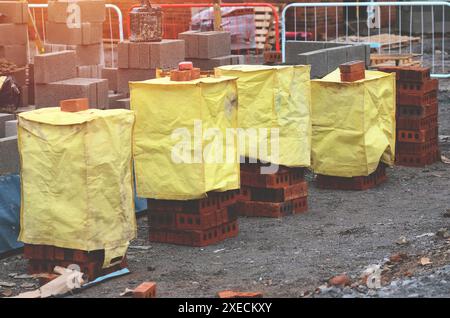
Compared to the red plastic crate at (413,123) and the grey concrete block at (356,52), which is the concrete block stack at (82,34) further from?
the red plastic crate at (413,123)

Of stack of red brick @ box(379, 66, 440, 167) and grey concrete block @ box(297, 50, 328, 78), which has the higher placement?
grey concrete block @ box(297, 50, 328, 78)

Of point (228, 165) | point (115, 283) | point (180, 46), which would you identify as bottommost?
point (115, 283)

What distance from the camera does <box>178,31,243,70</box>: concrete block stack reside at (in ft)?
42.7

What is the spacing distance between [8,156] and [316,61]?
519 cm

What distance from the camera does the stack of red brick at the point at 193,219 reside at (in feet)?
31.8

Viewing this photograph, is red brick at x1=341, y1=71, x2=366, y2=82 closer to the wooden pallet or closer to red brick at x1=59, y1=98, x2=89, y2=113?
red brick at x1=59, y1=98, x2=89, y2=113

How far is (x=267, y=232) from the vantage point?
1034cm

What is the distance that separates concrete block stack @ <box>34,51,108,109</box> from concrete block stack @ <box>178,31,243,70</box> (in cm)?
199

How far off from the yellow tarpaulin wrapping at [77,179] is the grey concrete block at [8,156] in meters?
1.12

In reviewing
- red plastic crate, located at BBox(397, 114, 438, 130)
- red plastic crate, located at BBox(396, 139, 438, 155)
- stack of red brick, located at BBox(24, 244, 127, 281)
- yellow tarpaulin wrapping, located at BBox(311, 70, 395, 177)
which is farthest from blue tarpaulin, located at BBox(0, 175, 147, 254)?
red plastic crate, located at BBox(396, 139, 438, 155)
